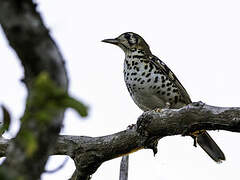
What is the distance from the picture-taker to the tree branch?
4.20m

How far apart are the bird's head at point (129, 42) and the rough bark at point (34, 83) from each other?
588cm

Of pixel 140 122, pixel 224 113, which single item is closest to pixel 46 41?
pixel 224 113

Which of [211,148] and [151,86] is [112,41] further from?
[211,148]

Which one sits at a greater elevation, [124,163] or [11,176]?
[124,163]

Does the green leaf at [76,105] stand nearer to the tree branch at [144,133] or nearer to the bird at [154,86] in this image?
the tree branch at [144,133]

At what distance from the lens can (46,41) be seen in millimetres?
1631

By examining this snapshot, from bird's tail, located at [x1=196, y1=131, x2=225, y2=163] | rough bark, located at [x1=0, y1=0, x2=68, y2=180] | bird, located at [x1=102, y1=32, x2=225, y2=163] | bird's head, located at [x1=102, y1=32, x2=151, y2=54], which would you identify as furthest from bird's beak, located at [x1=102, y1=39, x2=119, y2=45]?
rough bark, located at [x1=0, y1=0, x2=68, y2=180]

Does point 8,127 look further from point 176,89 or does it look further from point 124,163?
point 176,89

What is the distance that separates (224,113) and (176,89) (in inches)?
Answer: 107

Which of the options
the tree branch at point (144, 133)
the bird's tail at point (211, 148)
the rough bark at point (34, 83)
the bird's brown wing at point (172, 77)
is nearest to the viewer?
the rough bark at point (34, 83)

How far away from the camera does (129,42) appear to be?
25.3 feet

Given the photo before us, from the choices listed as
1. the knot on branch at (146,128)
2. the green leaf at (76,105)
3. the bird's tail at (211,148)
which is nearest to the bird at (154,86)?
the bird's tail at (211,148)

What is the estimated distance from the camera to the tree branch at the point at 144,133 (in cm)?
420

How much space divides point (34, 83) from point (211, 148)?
493cm
